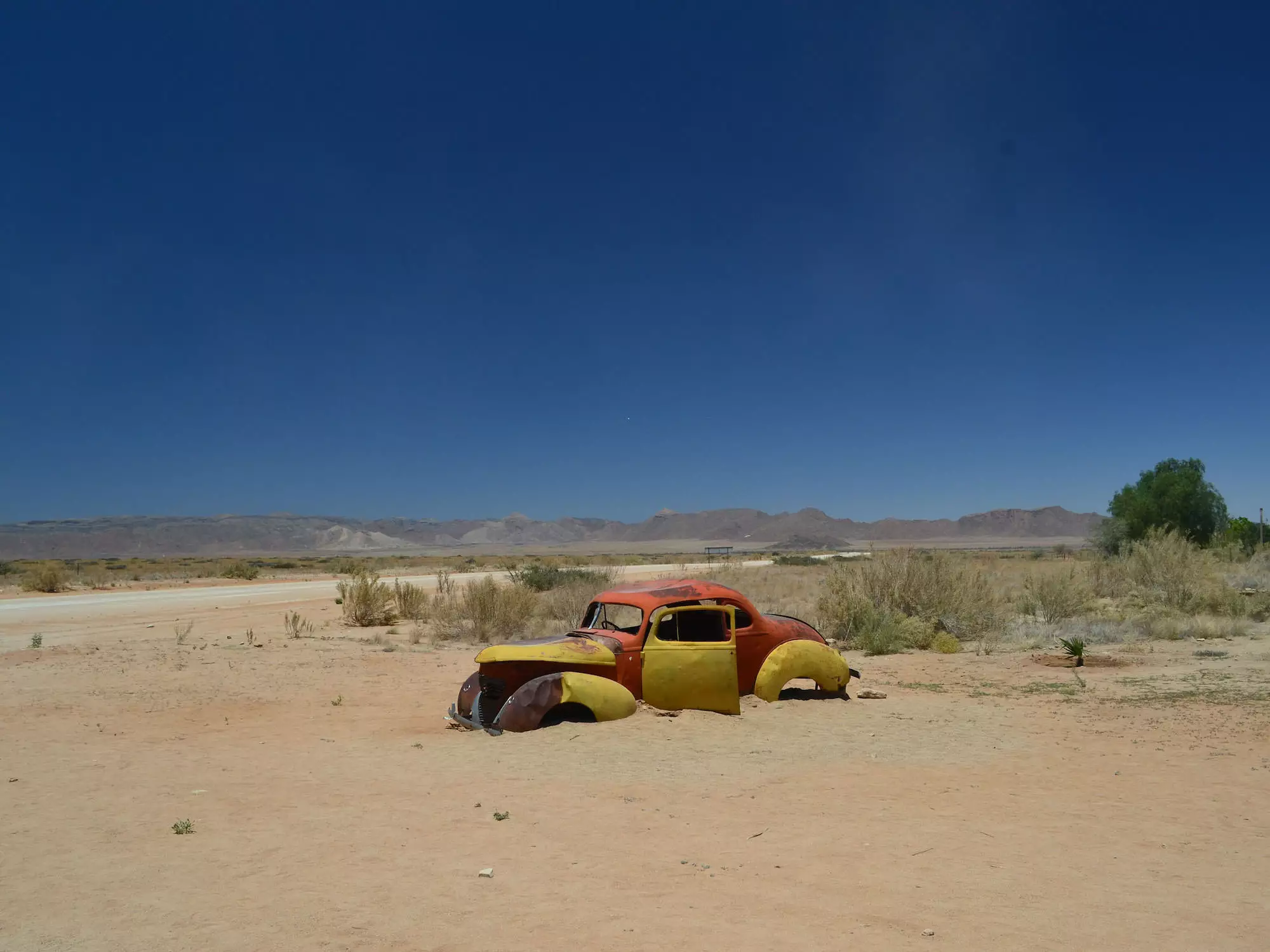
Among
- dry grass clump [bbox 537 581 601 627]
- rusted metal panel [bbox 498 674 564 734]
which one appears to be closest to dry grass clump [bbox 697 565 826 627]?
dry grass clump [bbox 537 581 601 627]

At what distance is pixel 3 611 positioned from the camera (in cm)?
2722

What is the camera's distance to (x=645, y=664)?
9945 millimetres

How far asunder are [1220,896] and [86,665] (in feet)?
52.6

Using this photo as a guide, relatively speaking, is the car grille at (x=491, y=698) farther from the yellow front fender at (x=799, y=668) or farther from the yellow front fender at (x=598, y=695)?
the yellow front fender at (x=799, y=668)

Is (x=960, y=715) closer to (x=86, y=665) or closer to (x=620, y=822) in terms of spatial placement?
(x=620, y=822)

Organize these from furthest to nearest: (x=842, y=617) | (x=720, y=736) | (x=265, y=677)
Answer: (x=842, y=617), (x=265, y=677), (x=720, y=736)

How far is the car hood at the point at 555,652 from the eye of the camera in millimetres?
9344

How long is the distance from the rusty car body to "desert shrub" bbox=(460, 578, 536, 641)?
9.25m

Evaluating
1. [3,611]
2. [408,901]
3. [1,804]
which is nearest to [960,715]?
[408,901]

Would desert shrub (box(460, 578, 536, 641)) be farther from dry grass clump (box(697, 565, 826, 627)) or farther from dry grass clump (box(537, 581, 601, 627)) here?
dry grass clump (box(697, 565, 826, 627))

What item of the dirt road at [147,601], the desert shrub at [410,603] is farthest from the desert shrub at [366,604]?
the dirt road at [147,601]

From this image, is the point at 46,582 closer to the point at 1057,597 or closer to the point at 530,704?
the point at 530,704

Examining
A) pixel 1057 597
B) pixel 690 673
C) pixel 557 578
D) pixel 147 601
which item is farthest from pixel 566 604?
pixel 147 601

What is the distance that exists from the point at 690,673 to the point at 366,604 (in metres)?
15.2
